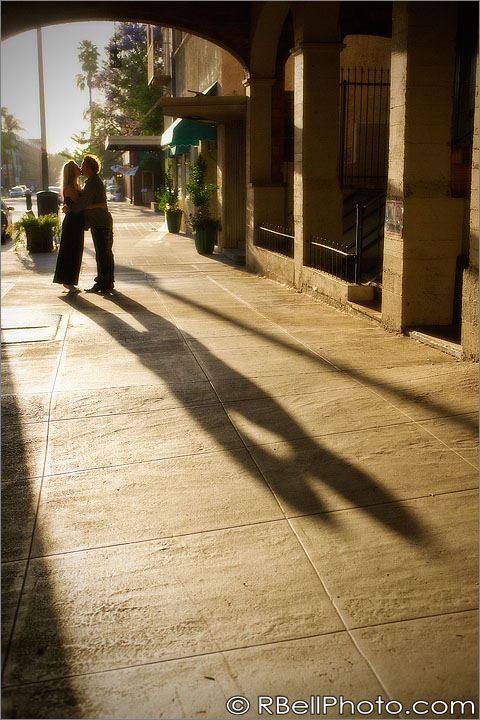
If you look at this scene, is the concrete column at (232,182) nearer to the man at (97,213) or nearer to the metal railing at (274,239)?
the metal railing at (274,239)

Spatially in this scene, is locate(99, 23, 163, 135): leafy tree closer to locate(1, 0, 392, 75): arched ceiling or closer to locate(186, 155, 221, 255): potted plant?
locate(186, 155, 221, 255): potted plant

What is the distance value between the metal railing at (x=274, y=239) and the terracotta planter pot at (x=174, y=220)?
9520 mm

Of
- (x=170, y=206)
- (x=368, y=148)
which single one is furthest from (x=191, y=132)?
(x=170, y=206)

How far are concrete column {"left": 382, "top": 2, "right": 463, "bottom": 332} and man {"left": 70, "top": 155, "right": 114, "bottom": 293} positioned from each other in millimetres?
4413

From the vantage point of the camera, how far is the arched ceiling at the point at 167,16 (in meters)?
13.7

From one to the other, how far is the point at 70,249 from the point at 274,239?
14.8ft

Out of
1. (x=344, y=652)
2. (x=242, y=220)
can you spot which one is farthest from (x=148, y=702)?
(x=242, y=220)

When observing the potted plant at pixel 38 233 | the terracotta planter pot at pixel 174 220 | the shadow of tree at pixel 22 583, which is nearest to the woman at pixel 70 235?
the shadow of tree at pixel 22 583

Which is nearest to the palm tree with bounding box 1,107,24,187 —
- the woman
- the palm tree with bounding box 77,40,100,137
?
the palm tree with bounding box 77,40,100,137

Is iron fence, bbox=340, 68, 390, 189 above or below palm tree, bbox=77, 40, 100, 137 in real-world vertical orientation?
below

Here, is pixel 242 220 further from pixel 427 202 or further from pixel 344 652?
pixel 344 652

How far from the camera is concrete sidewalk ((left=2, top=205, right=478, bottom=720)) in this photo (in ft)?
8.25

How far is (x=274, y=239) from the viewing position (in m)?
13.8

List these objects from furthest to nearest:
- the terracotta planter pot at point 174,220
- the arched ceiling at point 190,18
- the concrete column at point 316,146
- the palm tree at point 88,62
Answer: the palm tree at point 88,62, the terracotta planter pot at point 174,220, the arched ceiling at point 190,18, the concrete column at point 316,146
